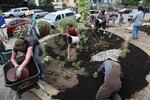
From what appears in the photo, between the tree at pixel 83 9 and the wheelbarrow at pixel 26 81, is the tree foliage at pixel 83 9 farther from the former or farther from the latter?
the wheelbarrow at pixel 26 81

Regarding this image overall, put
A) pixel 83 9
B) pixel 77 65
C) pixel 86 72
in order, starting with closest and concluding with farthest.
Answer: pixel 86 72 → pixel 77 65 → pixel 83 9

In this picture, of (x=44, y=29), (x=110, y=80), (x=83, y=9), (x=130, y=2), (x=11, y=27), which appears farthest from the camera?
(x=130, y=2)

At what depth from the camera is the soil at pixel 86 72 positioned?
8430 mm

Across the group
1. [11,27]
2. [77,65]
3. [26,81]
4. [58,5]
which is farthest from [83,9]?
[58,5]

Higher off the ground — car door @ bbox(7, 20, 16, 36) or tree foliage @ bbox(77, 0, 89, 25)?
tree foliage @ bbox(77, 0, 89, 25)

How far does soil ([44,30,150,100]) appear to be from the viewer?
8430mm

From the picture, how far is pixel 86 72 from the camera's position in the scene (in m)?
9.95

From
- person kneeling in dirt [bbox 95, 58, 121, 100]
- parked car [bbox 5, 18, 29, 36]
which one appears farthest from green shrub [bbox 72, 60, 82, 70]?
parked car [bbox 5, 18, 29, 36]

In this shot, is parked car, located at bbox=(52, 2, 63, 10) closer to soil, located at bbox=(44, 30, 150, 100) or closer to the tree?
the tree

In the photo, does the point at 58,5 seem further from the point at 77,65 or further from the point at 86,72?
the point at 86,72

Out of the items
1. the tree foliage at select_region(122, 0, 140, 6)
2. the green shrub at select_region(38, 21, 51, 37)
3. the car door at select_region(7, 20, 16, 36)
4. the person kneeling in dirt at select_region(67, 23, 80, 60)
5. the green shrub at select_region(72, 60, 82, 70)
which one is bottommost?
the tree foliage at select_region(122, 0, 140, 6)

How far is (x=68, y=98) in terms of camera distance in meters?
8.16

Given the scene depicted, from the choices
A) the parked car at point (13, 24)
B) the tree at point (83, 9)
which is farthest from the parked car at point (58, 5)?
the tree at point (83, 9)

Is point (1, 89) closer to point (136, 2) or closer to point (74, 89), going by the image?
point (74, 89)
